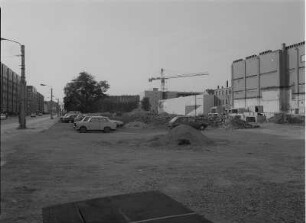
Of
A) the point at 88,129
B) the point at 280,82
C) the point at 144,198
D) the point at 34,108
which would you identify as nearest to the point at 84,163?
the point at 34,108

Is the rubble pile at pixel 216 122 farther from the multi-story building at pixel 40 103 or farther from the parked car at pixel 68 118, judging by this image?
the multi-story building at pixel 40 103

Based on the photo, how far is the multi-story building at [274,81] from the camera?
65000 mm

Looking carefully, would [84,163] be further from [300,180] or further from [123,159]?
[300,180]

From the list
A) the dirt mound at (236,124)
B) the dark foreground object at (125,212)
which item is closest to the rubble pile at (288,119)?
the dirt mound at (236,124)

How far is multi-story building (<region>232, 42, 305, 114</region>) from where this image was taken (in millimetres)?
65000

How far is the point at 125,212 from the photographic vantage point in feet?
7.28

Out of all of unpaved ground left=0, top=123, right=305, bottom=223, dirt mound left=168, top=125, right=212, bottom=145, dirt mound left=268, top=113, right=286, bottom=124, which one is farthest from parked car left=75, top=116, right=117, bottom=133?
dirt mound left=268, top=113, right=286, bottom=124

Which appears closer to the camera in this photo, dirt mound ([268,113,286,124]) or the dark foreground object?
the dark foreground object

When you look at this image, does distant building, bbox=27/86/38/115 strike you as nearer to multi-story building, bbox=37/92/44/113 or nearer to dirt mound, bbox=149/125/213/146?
multi-story building, bbox=37/92/44/113

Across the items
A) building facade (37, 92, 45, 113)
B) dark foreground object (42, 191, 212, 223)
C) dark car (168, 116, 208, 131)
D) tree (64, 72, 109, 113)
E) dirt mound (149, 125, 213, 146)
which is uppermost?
tree (64, 72, 109, 113)

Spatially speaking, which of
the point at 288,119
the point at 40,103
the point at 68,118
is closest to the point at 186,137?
the point at 40,103

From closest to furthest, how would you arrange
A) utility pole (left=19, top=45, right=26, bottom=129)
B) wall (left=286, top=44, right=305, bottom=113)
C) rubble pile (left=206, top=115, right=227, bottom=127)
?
utility pole (left=19, top=45, right=26, bottom=129) < rubble pile (left=206, top=115, right=227, bottom=127) < wall (left=286, top=44, right=305, bottom=113)

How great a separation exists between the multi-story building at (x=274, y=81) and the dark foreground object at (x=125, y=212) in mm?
62460

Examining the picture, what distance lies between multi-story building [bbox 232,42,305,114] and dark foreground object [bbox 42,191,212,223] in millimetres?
62460
